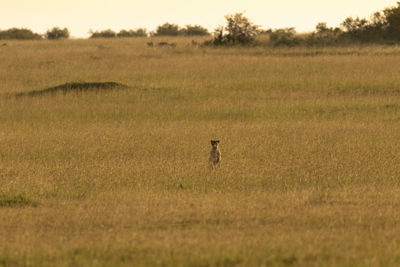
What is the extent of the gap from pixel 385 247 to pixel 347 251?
444 mm

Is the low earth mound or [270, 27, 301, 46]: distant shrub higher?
[270, 27, 301, 46]: distant shrub

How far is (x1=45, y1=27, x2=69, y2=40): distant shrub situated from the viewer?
71.3 meters

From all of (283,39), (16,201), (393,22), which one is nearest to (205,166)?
(16,201)

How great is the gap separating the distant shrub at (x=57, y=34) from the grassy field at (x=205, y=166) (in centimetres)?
4133

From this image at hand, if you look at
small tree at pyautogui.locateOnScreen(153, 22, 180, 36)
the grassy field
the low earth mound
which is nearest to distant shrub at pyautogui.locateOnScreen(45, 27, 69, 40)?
small tree at pyautogui.locateOnScreen(153, 22, 180, 36)

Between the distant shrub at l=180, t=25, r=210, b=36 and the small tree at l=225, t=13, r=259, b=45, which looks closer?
the small tree at l=225, t=13, r=259, b=45

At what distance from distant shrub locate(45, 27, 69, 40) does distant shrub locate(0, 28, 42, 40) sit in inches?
33.8

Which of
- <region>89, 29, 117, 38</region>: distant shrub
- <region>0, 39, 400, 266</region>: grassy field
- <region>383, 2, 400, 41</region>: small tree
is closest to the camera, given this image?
<region>0, 39, 400, 266</region>: grassy field

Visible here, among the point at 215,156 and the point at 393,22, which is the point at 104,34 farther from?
the point at 215,156

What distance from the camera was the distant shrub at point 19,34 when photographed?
220ft

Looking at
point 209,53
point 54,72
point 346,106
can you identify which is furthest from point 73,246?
point 209,53

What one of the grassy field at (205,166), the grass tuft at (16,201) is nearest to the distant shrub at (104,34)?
the grassy field at (205,166)

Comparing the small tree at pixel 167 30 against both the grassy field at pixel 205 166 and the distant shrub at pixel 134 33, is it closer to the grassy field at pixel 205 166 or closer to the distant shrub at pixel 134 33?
the distant shrub at pixel 134 33

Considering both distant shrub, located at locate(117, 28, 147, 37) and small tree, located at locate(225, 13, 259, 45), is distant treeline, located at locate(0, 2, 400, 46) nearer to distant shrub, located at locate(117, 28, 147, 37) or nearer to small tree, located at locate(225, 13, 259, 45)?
small tree, located at locate(225, 13, 259, 45)
